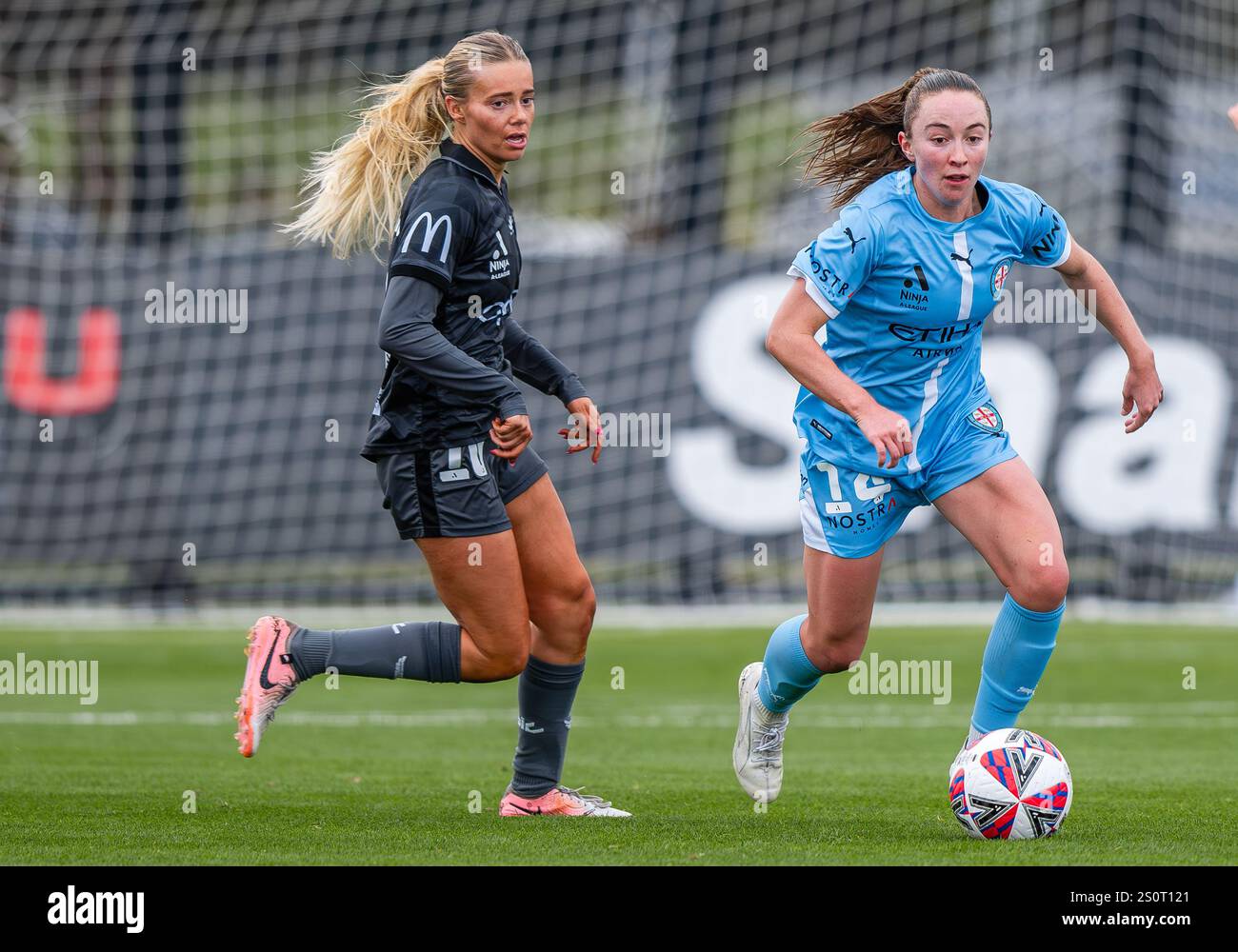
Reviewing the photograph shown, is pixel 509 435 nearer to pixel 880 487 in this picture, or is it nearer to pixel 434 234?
pixel 434 234

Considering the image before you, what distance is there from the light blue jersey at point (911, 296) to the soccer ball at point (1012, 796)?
37.7 inches

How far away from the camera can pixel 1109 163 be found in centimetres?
1493

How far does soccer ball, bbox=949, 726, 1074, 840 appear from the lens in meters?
5.27

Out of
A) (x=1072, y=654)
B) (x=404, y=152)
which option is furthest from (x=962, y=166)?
(x=1072, y=654)

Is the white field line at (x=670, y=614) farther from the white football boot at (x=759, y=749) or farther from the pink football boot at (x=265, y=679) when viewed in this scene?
the pink football boot at (x=265, y=679)

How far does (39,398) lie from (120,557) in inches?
52.5

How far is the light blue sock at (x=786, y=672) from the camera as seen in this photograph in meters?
6.04

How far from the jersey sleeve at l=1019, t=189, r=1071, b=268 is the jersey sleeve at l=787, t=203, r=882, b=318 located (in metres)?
0.58

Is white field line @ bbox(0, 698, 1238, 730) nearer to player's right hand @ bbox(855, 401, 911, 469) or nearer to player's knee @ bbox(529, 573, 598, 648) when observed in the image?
player's knee @ bbox(529, 573, 598, 648)

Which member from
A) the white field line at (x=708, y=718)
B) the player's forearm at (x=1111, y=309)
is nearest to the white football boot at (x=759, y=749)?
the player's forearm at (x=1111, y=309)

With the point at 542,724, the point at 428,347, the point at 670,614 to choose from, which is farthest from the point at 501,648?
the point at 670,614

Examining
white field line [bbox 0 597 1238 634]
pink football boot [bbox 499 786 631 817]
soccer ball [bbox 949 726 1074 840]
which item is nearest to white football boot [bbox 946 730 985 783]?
soccer ball [bbox 949 726 1074 840]

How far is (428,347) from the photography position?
17.7 ft

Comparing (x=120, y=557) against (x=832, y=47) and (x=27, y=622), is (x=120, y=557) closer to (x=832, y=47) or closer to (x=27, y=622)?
(x=27, y=622)
